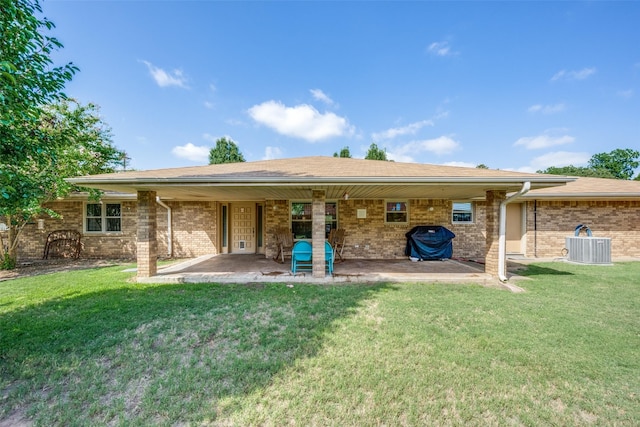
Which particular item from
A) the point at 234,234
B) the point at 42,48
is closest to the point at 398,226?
the point at 234,234

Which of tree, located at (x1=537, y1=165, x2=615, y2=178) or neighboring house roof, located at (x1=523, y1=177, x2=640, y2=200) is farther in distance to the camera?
tree, located at (x1=537, y1=165, x2=615, y2=178)

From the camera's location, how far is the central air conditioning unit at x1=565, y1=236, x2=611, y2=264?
8.54m

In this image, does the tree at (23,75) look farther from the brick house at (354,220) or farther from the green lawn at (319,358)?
the brick house at (354,220)

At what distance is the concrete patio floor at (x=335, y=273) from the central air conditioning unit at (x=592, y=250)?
4.20m

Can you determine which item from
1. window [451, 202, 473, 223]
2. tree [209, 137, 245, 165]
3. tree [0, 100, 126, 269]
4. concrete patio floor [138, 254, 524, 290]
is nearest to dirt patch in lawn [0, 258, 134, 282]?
tree [0, 100, 126, 269]

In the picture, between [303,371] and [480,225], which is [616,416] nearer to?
[303,371]

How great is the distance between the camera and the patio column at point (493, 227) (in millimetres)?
6332

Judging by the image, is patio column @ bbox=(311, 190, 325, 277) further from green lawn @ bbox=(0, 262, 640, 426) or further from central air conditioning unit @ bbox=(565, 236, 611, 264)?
central air conditioning unit @ bbox=(565, 236, 611, 264)

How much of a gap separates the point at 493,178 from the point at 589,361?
3490 mm

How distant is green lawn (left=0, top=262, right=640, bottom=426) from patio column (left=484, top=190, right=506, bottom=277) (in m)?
1.23

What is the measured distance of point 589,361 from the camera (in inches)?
115

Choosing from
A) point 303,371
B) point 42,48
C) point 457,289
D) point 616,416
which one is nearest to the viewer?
point 616,416

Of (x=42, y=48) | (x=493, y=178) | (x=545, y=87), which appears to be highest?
(x=545, y=87)

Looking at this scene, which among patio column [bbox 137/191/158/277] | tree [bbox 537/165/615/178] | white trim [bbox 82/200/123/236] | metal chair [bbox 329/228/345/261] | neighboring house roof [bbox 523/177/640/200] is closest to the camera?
patio column [bbox 137/191/158/277]
